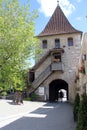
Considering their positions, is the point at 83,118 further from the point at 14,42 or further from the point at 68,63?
the point at 68,63

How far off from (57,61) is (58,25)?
7970mm

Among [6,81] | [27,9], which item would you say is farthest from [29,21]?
[6,81]

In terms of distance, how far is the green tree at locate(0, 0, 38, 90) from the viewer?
13.0 metres

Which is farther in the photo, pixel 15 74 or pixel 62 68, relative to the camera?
pixel 62 68

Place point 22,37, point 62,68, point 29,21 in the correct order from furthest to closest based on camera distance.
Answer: point 62,68 → point 29,21 → point 22,37

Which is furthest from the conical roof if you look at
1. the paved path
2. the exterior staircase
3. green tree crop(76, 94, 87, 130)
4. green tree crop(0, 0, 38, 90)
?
green tree crop(76, 94, 87, 130)

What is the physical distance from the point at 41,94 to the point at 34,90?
48.9 inches

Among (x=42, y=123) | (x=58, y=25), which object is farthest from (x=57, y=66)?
(x=42, y=123)

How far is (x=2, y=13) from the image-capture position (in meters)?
14.4

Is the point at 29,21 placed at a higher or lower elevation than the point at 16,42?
higher

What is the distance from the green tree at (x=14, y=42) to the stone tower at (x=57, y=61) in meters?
22.5

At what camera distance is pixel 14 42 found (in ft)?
44.2

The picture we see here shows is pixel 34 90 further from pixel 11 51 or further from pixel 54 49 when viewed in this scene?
pixel 11 51

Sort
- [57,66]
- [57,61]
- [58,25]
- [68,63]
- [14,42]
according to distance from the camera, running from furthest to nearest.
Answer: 1. [58,25]
2. [68,63]
3. [57,61]
4. [57,66]
5. [14,42]
